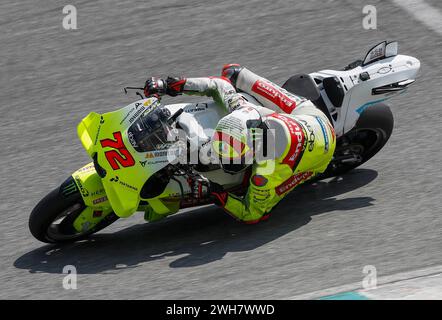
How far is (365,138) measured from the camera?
26.3ft

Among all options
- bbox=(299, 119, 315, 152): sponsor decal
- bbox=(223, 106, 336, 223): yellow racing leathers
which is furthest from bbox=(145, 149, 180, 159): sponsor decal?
bbox=(299, 119, 315, 152): sponsor decal

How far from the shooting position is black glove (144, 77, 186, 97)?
24.0 feet

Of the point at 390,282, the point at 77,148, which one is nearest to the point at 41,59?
the point at 77,148

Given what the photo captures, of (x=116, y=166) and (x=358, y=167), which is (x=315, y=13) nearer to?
(x=358, y=167)

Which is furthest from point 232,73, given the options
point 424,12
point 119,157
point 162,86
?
point 424,12

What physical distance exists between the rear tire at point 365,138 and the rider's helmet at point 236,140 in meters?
1.13

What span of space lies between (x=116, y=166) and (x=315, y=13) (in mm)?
5055

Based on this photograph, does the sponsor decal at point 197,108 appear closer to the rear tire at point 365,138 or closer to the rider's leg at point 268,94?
the rider's leg at point 268,94

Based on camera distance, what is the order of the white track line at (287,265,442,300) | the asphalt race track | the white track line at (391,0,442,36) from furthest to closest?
the white track line at (391,0,442,36) → the asphalt race track → the white track line at (287,265,442,300)

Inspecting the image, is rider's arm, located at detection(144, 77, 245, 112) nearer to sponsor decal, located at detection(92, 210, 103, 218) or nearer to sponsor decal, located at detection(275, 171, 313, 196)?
sponsor decal, located at detection(275, 171, 313, 196)

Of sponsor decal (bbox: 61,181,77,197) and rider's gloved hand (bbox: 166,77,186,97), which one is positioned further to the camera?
rider's gloved hand (bbox: 166,77,186,97)

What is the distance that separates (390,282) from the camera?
20.7 feet

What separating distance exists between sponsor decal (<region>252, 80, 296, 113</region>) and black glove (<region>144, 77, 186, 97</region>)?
2.06 ft

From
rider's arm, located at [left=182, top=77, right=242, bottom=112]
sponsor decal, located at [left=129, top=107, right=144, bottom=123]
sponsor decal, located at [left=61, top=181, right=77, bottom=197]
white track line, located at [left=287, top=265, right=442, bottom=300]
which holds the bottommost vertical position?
white track line, located at [left=287, top=265, right=442, bottom=300]
